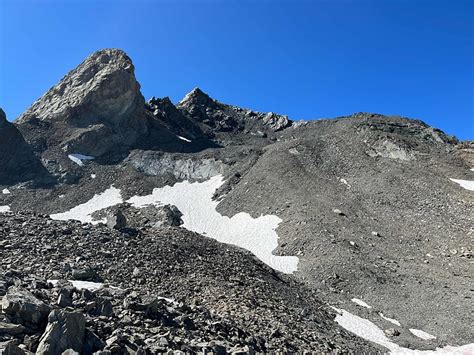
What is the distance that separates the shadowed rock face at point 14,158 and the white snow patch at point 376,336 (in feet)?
186

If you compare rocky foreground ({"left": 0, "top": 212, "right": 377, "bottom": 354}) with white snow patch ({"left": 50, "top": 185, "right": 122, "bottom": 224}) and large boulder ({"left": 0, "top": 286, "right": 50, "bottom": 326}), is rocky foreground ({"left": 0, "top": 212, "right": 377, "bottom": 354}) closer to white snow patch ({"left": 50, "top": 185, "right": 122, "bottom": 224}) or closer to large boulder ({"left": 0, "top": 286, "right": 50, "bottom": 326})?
large boulder ({"left": 0, "top": 286, "right": 50, "bottom": 326})

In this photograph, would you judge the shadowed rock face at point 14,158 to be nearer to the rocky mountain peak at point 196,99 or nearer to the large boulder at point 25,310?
the rocky mountain peak at point 196,99

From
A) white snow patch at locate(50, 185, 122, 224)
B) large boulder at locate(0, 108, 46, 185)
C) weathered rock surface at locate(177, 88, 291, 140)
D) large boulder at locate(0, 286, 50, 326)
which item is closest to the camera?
large boulder at locate(0, 286, 50, 326)

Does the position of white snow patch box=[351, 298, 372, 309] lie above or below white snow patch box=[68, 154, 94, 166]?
below

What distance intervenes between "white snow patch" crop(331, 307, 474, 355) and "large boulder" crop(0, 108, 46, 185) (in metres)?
56.3

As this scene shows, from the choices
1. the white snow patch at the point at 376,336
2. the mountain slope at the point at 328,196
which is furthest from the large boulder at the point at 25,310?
the white snow patch at the point at 376,336

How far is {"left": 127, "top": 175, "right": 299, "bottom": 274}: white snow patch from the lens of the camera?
38.4 m

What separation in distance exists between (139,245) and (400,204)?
32.3 meters

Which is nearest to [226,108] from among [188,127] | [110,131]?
[188,127]

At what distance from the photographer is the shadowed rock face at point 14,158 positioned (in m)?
64.9

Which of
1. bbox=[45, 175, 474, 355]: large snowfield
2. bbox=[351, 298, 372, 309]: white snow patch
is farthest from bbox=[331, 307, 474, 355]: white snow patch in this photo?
bbox=[351, 298, 372, 309]: white snow patch

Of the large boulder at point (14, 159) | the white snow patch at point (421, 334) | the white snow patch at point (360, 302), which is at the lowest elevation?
the white snow patch at point (421, 334)

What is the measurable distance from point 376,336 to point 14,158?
64.8m

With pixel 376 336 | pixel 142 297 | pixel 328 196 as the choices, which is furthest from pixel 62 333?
A: pixel 328 196
